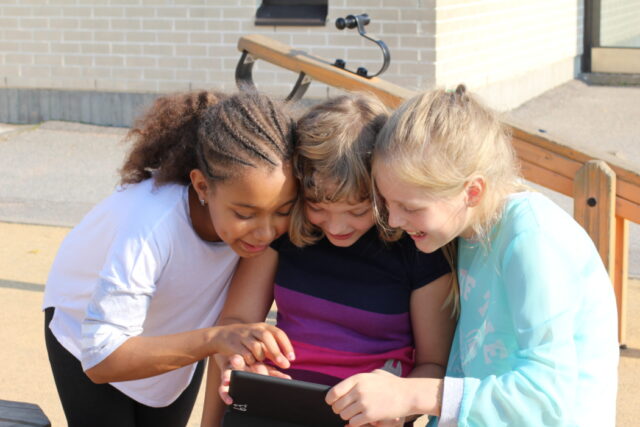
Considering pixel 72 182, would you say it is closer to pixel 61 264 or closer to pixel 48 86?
pixel 48 86

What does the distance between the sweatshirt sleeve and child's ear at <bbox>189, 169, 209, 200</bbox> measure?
0.79 meters

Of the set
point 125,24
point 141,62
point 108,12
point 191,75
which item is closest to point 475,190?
point 191,75

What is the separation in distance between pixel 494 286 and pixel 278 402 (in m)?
0.53

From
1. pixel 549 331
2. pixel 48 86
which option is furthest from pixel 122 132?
pixel 549 331

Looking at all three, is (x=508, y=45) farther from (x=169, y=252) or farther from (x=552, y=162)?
(x=169, y=252)

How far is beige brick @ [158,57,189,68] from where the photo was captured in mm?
9016

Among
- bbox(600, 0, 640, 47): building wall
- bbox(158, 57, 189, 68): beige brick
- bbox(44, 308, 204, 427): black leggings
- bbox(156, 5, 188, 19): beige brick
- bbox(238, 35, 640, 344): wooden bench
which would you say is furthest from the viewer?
bbox(600, 0, 640, 47): building wall

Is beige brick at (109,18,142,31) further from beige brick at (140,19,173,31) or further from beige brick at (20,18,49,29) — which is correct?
beige brick at (20,18,49,29)

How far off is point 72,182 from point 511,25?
5.14 metres

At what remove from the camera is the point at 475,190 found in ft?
6.56

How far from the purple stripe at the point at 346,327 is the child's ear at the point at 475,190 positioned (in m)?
0.37

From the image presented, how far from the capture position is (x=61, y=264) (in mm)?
2674

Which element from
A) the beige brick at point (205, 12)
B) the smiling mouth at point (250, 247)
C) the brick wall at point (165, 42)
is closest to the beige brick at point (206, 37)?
the brick wall at point (165, 42)

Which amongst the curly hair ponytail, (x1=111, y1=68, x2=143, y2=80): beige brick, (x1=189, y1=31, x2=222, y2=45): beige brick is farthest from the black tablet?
(x1=111, y1=68, x2=143, y2=80): beige brick
